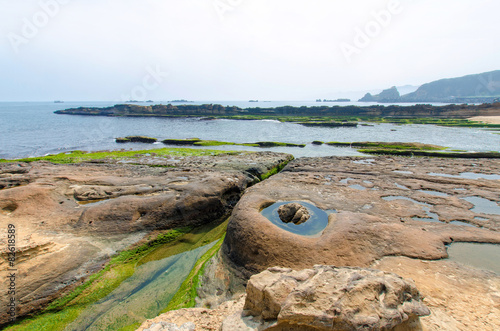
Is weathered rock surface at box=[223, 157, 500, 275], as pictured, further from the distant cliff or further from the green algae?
the distant cliff

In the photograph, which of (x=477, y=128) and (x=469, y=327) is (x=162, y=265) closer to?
(x=469, y=327)

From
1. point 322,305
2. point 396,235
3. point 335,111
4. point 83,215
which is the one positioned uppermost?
point 335,111

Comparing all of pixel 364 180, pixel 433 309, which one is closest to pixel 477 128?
pixel 364 180

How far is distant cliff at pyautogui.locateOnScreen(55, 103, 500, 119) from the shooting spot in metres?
81.9

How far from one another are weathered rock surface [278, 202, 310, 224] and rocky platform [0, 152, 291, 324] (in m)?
4.79

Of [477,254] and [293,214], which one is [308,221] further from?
[477,254]

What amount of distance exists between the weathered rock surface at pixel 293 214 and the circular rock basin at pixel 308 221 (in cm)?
19

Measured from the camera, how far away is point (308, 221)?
10883mm

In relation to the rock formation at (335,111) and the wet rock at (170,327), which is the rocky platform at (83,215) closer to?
the wet rock at (170,327)

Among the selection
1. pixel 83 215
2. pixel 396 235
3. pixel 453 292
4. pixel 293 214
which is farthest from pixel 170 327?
pixel 83 215

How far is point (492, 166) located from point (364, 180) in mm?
15309

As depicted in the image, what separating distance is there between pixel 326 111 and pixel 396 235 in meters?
107

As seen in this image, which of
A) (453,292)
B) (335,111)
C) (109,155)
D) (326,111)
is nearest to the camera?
(453,292)

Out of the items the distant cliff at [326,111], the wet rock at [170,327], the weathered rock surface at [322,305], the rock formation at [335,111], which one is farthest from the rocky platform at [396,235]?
the distant cliff at [326,111]
